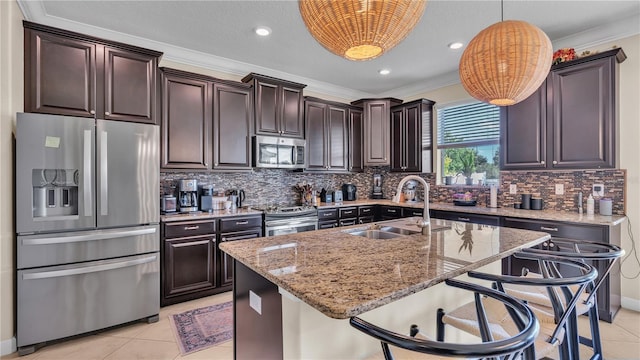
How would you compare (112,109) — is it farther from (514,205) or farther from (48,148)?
(514,205)

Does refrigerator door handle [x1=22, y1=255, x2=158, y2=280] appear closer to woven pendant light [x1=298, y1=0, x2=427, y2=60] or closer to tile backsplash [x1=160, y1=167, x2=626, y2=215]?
tile backsplash [x1=160, y1=167, x2=626, y2=215]

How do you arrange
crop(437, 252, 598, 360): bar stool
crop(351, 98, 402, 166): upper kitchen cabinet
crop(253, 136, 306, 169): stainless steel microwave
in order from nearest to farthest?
crop(437, 252, 598, 360): bar stool < crop(253, 136, 306, 169): stainless steel microwave < crop(351, 98, 402, 166): upper kitchen cabinet

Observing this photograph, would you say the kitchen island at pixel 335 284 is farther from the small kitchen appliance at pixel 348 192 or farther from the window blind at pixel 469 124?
the small kitchen appliance at pixel 348 192

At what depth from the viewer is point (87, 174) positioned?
2.39m

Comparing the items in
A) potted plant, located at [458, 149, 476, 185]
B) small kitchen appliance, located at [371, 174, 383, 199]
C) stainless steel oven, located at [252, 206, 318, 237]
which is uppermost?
potted plant, located at [458, 149, 476, 185]

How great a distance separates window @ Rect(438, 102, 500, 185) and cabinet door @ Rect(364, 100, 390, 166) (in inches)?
31.8

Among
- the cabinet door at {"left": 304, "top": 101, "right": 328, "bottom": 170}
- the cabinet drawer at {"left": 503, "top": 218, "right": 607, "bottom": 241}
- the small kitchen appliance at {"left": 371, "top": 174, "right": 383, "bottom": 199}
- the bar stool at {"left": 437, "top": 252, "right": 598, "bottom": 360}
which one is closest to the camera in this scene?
the bar stool at {"left": 437, "top": 252, "right": 598, "bottom": 360}

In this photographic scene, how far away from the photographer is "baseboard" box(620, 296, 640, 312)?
2.84 m

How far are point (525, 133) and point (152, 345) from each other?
405 centimetres

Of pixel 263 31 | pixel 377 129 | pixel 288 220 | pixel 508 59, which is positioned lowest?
pixel 288 220

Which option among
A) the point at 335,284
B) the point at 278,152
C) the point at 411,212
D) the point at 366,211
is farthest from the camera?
the point at 366,211

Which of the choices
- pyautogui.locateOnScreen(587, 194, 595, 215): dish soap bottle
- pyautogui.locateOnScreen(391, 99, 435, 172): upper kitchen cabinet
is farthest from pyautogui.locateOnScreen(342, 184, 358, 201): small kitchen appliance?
pyautogui.locateOnScreen(587, 194, 595, 215): dish soap bottle

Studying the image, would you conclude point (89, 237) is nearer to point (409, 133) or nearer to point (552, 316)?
point (552, 316)

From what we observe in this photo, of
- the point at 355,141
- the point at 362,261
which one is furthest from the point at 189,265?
the point at 355,141
